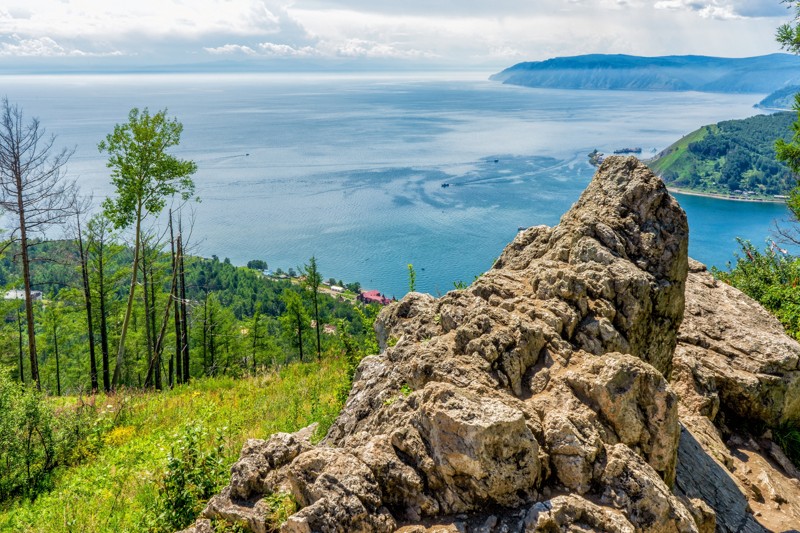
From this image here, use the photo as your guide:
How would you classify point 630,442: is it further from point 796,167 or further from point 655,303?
point 796,167

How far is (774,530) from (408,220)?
8277 cm

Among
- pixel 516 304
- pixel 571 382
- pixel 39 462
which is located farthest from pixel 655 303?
pixel 39 462

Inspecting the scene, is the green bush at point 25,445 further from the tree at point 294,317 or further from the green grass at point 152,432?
the tree at point 294,317

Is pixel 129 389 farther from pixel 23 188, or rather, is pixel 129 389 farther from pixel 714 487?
pixel 714 487

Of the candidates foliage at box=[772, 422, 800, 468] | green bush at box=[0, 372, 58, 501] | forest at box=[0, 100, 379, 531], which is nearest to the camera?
forest at box=[0, 100, 379, 531]

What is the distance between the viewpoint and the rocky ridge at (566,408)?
15.1 feet

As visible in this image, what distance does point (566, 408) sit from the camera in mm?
5344

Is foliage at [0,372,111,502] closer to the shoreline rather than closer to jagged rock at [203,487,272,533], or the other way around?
jagged rock at [203,487,272,533]

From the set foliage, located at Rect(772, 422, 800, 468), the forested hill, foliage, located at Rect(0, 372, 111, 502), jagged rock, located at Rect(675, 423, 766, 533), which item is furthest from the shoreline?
foliage, located at Rect(0, 372, 111, 502)

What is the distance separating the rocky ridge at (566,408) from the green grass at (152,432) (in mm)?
2711

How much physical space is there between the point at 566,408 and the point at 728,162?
149 metres

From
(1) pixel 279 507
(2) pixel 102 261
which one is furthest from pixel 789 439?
(2) pixel 102 261

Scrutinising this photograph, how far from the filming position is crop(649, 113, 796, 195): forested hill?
122188mm

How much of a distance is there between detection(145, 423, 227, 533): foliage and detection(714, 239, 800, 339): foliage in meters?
11.9
